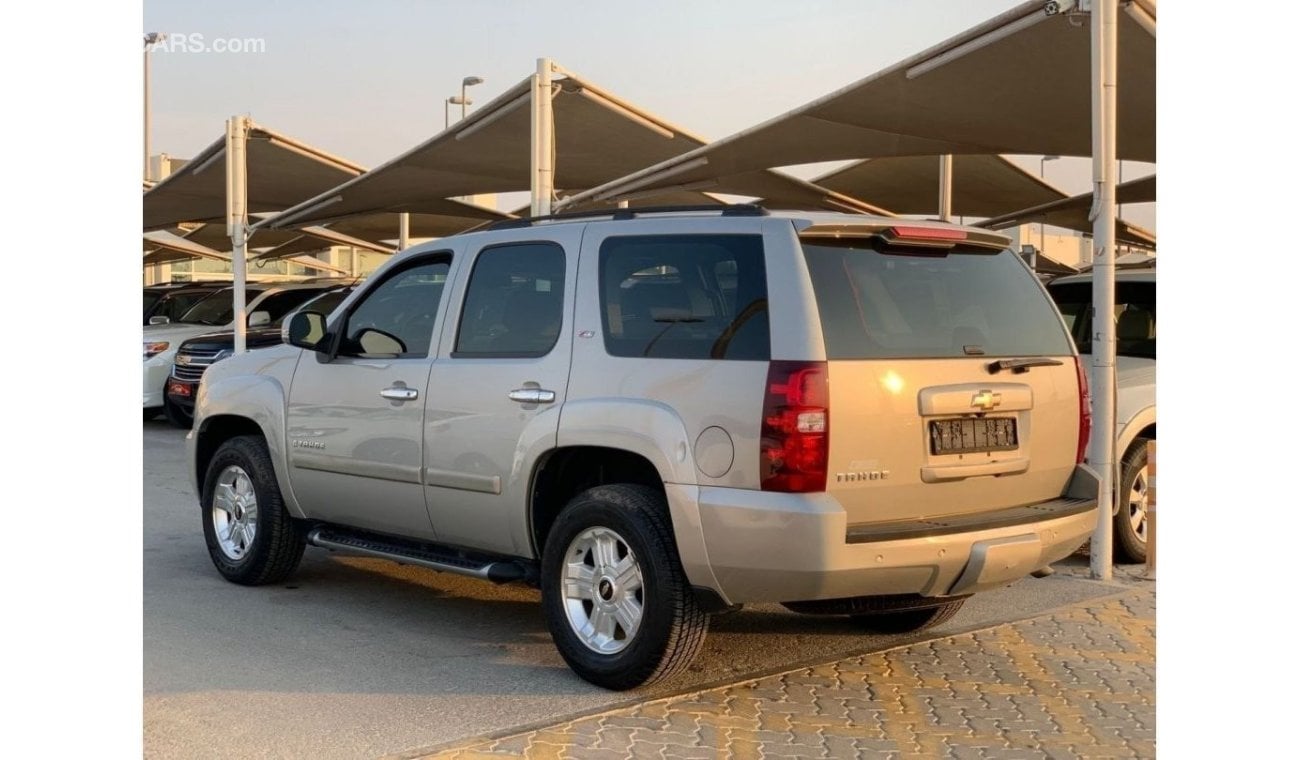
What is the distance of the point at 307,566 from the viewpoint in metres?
8.27

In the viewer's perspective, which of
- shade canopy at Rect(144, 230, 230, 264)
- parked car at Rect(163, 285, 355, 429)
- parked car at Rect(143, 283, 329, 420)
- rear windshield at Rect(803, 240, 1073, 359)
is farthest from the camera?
shade canopy at Rect(144, 230, 230, 264)

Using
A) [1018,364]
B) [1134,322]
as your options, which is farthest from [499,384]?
[1134,322]

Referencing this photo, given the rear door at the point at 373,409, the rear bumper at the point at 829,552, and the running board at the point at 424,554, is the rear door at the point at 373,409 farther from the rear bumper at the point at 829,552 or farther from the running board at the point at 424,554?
the rear bumper at the point at 829,552

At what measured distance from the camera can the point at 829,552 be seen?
4.98 meters

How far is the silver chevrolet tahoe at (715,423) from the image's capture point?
5.07 metres

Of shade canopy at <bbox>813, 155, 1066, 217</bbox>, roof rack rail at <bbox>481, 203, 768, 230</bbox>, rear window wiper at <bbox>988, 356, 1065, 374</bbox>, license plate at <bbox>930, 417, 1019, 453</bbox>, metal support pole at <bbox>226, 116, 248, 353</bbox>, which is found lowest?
license plate at <bbox>930, 417, 1019, 453</bbox>

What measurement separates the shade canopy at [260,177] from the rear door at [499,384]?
1054 cm

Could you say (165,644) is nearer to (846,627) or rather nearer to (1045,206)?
(846,627)

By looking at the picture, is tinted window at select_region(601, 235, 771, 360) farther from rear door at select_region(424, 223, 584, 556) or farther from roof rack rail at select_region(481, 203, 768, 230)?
rear door at select_region(424, 223, 584, 556)

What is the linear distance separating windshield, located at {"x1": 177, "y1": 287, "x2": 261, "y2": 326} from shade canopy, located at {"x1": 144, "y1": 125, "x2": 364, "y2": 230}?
59.6 inches

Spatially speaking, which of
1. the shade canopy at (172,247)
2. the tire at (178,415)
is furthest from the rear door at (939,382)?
the shade canopy at (172,247)

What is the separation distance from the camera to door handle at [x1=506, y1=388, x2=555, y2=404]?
5820mm

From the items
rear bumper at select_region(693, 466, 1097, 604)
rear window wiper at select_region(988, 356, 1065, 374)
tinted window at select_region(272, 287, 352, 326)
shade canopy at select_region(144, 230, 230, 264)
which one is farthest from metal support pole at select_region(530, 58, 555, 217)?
shade canopy at select_region(144, 230, 230, 264)
